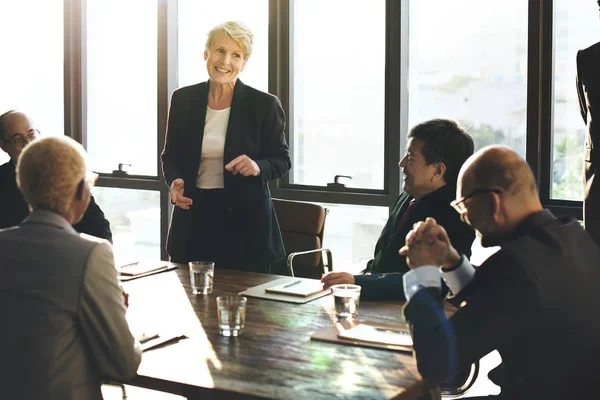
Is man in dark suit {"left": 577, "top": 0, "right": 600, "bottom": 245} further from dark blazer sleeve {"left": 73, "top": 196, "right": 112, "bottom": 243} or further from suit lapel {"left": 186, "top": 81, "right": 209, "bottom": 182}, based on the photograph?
dark blazer sleeve {"left": 73, "top": 196, "right": 112, "bottom": 243}

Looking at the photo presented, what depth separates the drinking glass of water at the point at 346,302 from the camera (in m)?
2.24

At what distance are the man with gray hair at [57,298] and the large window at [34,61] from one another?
170 inches

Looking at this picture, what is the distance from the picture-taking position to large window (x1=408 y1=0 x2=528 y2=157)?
13.1ft

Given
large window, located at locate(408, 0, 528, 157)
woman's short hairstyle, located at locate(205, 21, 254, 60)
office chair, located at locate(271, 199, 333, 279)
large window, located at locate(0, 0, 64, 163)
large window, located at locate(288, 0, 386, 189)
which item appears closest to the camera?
woman's short hairstyle, located at locate(205, 21, 254, 60)

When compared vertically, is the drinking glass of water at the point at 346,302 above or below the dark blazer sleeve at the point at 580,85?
below

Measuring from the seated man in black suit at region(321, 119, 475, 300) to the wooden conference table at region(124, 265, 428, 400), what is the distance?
0.35m

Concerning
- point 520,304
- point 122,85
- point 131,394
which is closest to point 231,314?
point 520,304

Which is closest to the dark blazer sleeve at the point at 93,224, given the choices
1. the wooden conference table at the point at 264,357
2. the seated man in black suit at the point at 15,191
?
the seated man in black suit at the point at 15,191

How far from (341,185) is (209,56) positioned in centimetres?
147

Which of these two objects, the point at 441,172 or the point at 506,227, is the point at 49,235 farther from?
the point at 441,172

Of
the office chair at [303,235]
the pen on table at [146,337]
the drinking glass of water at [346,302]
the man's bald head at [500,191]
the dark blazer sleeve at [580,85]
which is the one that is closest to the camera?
the man's bald head at [500,191]

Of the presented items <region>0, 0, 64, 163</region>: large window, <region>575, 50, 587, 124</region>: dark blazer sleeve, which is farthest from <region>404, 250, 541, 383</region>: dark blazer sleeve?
<region>0, 0, 64, 163</region>: large window

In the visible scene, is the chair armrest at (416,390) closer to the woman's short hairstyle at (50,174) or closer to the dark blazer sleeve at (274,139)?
the woman's short hairstyle at (50,174)

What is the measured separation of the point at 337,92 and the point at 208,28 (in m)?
1.14
